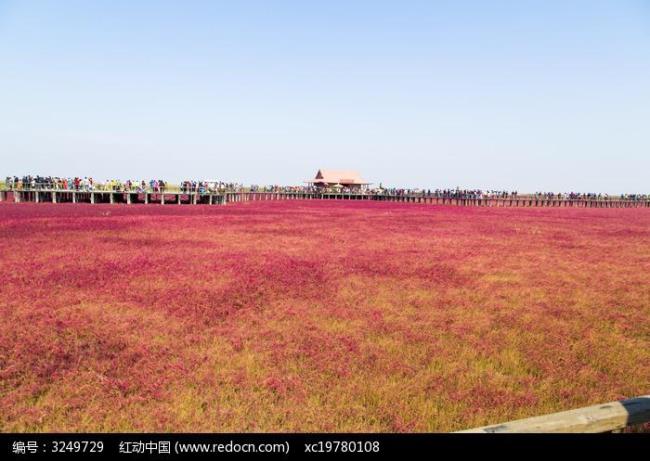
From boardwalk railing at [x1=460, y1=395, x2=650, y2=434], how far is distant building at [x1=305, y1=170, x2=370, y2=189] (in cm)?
9857

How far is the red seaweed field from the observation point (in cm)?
502

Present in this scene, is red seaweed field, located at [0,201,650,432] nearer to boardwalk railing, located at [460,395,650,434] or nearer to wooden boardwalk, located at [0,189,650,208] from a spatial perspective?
boardwalk railing, located at [460,395,650,434]

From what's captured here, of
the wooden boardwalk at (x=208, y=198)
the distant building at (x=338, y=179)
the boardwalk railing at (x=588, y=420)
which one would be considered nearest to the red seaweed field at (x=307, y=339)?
the boardwalk railing at (x=588, y=420)

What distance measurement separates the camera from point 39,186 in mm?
47531

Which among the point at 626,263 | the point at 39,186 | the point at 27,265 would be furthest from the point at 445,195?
the point at 27,265

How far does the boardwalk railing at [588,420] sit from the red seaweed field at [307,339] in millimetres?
1567

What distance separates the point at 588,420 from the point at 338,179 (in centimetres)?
10274

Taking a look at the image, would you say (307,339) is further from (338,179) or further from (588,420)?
(338,179)

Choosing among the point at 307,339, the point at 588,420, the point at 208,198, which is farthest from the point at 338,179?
the point at 588,420

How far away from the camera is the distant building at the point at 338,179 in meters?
103

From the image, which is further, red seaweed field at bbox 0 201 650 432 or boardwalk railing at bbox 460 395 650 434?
red seaweed field at bbox 0 201 650 432

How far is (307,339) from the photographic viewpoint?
7137mm

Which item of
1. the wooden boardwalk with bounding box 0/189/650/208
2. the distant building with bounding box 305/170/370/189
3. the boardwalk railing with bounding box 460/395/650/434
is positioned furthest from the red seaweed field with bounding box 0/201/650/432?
the distant building with bounding box 305/170/370/189

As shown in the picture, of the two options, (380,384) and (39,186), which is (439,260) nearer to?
(380,384)
